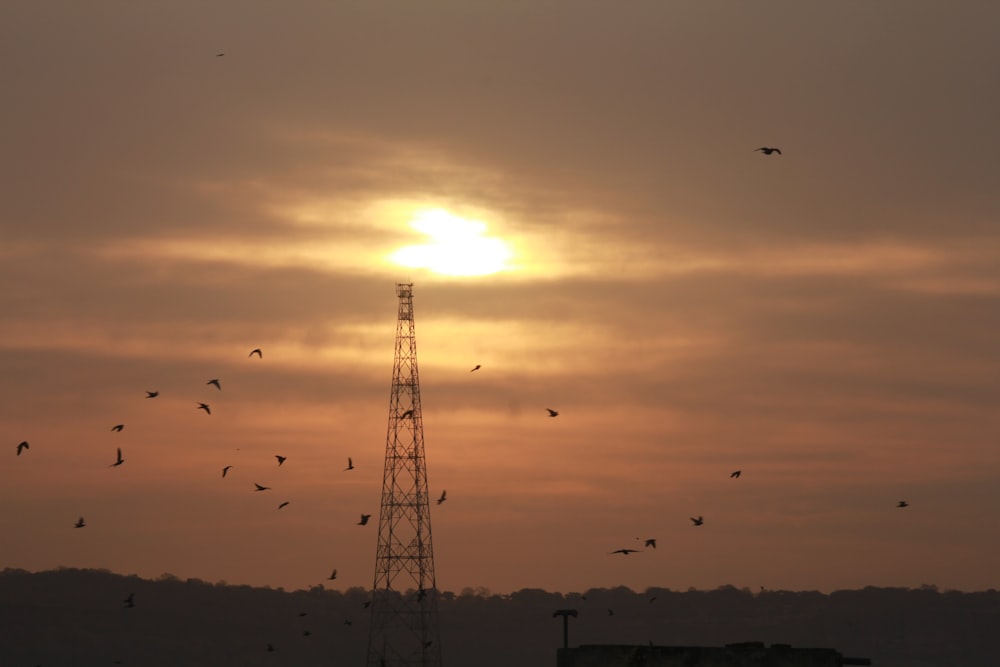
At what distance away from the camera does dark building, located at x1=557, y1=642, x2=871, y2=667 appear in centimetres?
6919

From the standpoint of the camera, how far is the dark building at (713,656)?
227 feet

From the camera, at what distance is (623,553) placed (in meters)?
95.1

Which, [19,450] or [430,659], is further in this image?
[430,659]

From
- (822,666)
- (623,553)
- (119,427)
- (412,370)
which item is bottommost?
(822,666)

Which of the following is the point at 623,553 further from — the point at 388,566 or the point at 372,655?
the point at 372,655

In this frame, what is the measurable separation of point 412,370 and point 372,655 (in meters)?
21.1

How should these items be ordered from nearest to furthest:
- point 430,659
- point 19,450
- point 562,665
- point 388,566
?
1. point 562,665
2. point 19,450
3. point 388,566
4. point 430,659

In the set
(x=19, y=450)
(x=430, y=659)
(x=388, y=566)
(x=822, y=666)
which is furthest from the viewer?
(x=430, y=659)

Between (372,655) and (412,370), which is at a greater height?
(412,370)

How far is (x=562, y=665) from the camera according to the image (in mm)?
74500

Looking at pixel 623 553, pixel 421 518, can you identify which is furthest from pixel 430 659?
pixel 623 553

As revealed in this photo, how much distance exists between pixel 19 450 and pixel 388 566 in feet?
120

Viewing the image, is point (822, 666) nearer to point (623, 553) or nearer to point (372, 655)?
point (623, 553)

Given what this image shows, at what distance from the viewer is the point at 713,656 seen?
230ft
